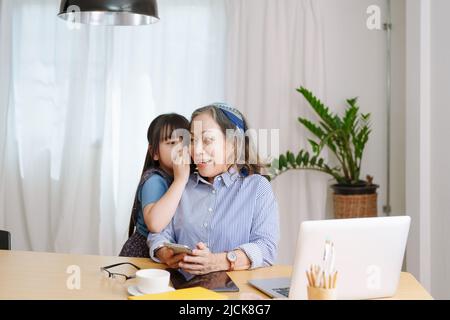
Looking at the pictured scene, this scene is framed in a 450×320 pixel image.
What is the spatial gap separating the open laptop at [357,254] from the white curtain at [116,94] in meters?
2.67

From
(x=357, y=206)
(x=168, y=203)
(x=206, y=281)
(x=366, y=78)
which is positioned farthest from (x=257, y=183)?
(x=366, y=78)

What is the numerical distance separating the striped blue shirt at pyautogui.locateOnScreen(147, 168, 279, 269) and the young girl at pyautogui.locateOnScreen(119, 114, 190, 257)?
7 cm

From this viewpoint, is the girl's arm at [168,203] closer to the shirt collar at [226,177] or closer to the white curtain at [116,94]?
the shirt collar at [226,177]

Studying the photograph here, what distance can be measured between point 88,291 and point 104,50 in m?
2.93

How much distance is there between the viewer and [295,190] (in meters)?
4.34

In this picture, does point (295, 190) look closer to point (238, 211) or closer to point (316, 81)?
point (316, 81)

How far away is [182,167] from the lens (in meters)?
2.25

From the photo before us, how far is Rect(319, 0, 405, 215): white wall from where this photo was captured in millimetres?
4312

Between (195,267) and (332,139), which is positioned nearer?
(195,267)

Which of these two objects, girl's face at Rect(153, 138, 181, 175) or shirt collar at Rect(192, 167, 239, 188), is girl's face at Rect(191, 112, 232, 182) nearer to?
shirt collar at Rect(192, 167, 239, 188)

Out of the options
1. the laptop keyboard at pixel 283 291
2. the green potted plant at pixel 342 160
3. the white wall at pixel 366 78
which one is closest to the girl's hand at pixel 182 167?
the laptop keyboard at pixel 283 291

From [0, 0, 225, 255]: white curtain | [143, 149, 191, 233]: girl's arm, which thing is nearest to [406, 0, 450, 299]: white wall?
[0, 0, 225, 255]: white curtain

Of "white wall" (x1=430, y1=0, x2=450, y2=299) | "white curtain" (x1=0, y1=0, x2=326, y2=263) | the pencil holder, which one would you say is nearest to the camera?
the pencil holder
